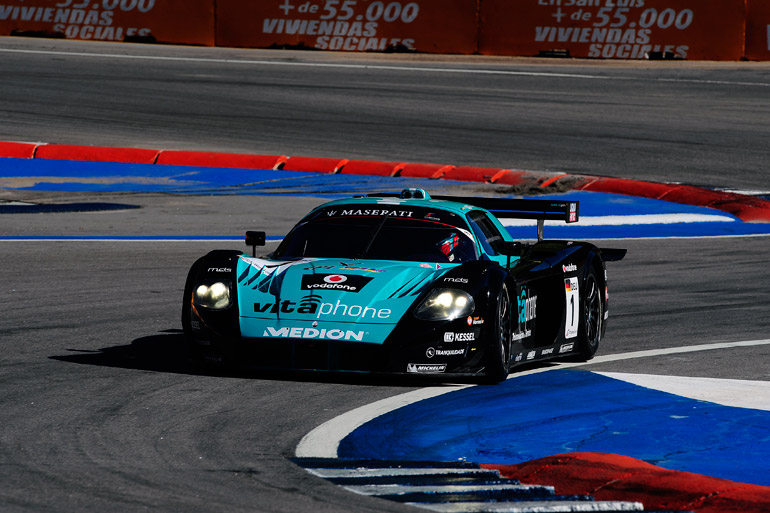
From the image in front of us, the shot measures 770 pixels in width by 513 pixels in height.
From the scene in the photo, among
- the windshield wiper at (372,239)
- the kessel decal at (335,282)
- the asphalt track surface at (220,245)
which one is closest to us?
the asphalt track surface at (220,245)

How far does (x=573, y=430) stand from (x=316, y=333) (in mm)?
1638

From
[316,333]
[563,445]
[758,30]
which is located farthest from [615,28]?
[563,445]

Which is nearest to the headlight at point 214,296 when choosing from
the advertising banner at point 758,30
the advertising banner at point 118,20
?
the advertising banner at point 758,30

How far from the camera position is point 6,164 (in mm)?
18594

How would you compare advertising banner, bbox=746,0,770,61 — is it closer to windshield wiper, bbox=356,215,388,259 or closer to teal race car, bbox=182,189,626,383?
teal race car, bbox=182,189,626,383

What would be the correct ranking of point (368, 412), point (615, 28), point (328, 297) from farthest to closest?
point (615, 28) < point (328, 297) < point (368, 412)

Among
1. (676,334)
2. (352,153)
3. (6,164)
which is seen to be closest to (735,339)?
(676,334)

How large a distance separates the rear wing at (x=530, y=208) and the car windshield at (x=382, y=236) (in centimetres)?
97

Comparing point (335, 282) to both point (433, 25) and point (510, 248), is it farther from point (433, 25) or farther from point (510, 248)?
point (433, 25)

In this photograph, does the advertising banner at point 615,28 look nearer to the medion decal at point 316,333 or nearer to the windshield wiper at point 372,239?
the windshield wiper at point 372,239

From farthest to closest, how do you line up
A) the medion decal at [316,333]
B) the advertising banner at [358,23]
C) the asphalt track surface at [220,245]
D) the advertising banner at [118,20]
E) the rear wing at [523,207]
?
the advertising banner at [118,20], the advertising banner at [358,23], the rear wing at [523,207], the medion decal at [316,333], the asphalt track surface at [220,245]

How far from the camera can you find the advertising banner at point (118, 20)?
28406 mm

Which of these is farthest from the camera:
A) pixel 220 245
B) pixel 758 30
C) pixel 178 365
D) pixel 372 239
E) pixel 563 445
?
pixel 758 30

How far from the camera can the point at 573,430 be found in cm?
646
